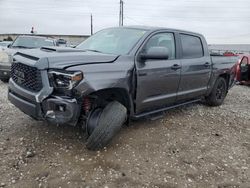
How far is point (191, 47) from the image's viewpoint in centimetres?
610

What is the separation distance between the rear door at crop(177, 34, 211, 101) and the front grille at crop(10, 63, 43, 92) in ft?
8.95

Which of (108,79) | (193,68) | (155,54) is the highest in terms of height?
(155,54)

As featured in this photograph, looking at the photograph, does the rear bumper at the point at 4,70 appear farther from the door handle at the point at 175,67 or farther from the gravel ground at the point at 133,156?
the door handle at the point at 175,67

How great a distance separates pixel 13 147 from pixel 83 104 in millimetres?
1142

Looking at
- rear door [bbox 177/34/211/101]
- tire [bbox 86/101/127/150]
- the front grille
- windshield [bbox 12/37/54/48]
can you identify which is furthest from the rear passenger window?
windshield [bbox 12/37/54/48]

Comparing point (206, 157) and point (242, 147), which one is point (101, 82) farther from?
point (242, 147)

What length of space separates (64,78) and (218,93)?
4.64m

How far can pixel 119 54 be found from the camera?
4637 mm

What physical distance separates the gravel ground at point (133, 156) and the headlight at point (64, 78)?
3.13 ft

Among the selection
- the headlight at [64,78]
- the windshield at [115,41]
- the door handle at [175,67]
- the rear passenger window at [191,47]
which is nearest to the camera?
the headlight at [64,78]

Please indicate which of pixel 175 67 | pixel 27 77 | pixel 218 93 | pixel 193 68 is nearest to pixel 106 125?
pixel 27 77

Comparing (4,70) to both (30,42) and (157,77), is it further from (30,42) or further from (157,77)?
(157,77)

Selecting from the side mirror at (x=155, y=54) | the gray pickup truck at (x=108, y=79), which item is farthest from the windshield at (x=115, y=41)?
the side mirror at (x=155, y=54)

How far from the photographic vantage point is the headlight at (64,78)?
3742 millimetres
